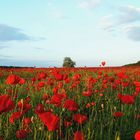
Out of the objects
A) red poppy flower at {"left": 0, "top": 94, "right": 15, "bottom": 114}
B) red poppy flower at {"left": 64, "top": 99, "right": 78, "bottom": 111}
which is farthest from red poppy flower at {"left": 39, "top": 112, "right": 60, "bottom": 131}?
red poppy flower at {"left": 64, "top": 99, "right": 78, "bottom": 111}

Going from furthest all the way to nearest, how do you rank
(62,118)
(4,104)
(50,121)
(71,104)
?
(62,118) < (71,104) < (4,104) < (50,121)

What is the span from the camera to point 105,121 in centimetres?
516

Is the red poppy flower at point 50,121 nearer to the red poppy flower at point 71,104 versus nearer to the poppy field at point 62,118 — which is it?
the poppy field at point 62,118

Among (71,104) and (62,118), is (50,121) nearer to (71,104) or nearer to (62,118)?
(71,104)

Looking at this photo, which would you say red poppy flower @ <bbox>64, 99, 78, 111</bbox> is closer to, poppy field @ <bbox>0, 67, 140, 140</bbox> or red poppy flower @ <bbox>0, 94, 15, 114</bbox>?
poppy field @ <bbox>0, 67, 140, 140</bbox>

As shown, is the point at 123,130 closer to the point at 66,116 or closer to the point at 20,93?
the point at 66,116

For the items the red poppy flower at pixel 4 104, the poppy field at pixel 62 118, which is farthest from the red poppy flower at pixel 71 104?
the red poppy flower at pixel 4 104

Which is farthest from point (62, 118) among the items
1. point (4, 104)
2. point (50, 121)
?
point (50, 121)

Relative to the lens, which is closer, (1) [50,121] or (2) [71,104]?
(1) [50,121]

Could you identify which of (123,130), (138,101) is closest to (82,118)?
(123,130)

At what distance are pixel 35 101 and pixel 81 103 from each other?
2.85ft

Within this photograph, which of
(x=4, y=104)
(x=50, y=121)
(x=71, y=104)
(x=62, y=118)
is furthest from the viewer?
(x=62, y=118)

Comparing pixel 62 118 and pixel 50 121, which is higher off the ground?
pixel 50 121

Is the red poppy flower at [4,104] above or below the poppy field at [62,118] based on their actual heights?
above
